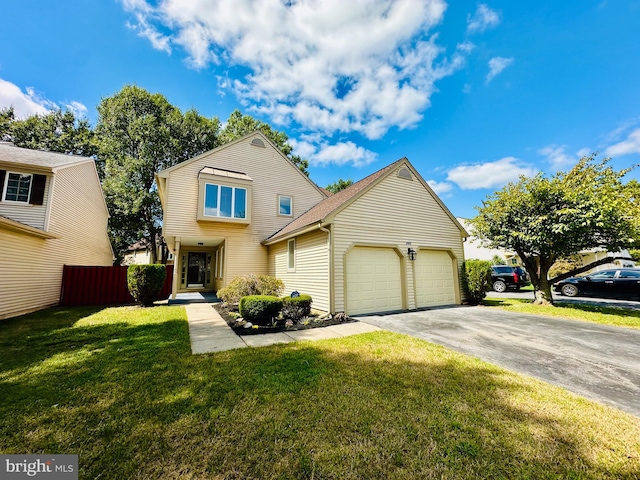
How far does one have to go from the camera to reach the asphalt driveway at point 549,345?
A: 3.62 m

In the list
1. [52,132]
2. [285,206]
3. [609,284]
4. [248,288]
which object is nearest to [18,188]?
[248,288]

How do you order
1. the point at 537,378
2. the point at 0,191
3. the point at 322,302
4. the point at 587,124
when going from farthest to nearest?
1. the point at 587,124
2. the point at 0,191
3. the point at 322,302
4. the point at 537,378

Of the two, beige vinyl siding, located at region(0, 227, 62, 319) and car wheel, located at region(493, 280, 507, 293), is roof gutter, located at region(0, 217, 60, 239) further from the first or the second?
car wheel, located at region(493, 280, 507, 293)

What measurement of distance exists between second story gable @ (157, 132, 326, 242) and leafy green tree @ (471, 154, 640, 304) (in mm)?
9588

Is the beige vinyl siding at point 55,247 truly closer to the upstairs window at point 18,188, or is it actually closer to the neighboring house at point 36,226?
the neighboring house at point 36,226

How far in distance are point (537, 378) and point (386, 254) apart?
20.4 feet

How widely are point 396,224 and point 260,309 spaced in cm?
628

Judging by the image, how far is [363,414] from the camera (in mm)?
2811

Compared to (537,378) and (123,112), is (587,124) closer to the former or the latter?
(537,378)

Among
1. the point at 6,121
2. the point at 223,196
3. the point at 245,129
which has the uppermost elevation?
the point at 245,129

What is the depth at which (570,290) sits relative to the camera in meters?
14.6

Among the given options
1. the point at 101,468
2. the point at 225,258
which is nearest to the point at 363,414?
the point at 101,468

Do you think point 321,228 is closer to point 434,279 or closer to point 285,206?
point 434,279

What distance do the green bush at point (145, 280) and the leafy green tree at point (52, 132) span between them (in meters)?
19.1
